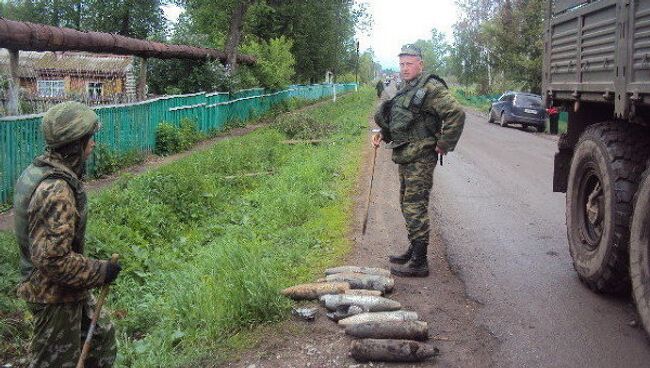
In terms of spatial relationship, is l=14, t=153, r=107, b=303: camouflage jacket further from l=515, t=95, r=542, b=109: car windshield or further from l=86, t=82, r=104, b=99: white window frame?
l=515, t=95, r=542, b=109: car windshield

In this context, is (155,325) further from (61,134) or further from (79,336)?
(61,134)

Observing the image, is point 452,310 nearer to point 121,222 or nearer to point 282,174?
point 121,222

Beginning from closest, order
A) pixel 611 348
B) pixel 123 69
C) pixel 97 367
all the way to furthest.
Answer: pixel 97 367, pixel 611 348, pixel 123 69

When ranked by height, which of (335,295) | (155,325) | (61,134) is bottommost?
(155,325)

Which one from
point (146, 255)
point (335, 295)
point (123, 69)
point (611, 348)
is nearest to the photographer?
point (611, 348)

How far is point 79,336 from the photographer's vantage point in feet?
10.4

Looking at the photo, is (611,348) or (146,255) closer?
(611,348)

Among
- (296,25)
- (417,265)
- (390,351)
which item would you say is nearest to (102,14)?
(296,25)

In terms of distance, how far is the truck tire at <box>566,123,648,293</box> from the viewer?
4531 millimetres

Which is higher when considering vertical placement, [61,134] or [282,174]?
[61,134]

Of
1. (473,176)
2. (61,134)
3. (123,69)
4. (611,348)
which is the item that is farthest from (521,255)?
(123,69)

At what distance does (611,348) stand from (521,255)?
7.71 ft

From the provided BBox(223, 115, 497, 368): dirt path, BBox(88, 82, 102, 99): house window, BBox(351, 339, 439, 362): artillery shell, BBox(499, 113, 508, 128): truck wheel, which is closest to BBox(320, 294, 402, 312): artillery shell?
BBox(223, 115, 497, 368): dirt path

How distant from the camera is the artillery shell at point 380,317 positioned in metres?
4.34
